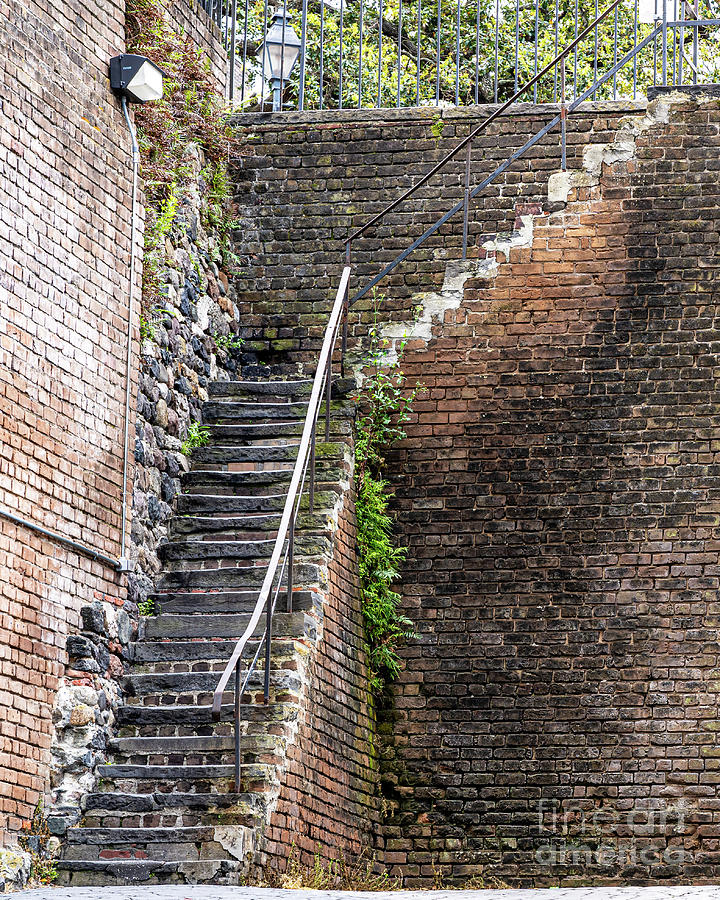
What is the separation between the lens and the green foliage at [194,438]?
966 cm

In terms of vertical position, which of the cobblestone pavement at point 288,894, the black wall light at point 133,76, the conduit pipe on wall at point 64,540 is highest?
the black wall light at point 133,76

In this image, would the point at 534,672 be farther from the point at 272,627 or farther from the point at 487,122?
the point at 487,122

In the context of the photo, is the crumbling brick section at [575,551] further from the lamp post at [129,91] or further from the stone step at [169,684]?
the lamp post at [129,91]

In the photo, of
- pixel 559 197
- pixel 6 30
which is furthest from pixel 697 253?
pixel 6 30

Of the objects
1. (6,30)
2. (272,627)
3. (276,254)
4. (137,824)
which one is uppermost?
(276,254)

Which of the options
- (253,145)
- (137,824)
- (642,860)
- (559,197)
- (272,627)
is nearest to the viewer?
(137,824)

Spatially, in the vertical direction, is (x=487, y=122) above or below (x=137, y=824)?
above

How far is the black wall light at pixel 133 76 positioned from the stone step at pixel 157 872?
4744 mm

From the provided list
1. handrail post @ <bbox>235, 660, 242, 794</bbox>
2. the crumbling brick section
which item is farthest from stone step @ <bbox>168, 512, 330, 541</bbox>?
handrail post @ <bbox>235, 660, 242, 794</bbox>

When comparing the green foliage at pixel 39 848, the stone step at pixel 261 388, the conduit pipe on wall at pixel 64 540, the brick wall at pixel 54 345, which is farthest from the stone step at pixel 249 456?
the green foliage at pixel 39 848

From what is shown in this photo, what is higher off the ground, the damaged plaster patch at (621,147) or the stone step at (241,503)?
the damaged plaster patch at (621,147)

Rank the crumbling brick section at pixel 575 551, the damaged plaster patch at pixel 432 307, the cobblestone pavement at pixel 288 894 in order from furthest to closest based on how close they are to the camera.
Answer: the damaged plaster patch at pixel 432 307
the crumbling brick section at pixel 575 551
the cobblestone pavement at pixel 288 894

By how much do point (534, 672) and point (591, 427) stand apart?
1.87 m

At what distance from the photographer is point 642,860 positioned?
9.27 m
